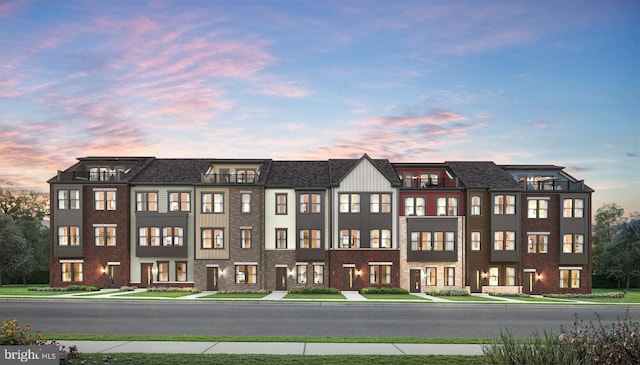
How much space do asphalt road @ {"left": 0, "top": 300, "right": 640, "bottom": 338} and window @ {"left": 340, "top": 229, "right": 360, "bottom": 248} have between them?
13.5 metres

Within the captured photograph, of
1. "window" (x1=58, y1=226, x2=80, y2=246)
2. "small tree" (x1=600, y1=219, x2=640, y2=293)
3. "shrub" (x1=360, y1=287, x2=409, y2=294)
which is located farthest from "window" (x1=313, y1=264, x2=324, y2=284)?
"small tree" (x1=600, y1=219, x2=640, y2=293)

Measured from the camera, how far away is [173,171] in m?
47.8

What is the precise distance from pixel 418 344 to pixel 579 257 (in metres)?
36.7

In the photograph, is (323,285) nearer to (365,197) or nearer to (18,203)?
(365,197)

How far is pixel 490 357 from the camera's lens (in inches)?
439

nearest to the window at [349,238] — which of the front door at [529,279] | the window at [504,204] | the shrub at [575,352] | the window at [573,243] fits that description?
the window at [504,204]

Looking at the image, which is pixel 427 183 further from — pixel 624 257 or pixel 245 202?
pixel 624 257

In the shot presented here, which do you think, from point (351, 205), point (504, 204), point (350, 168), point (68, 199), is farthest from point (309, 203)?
point (68, 199)

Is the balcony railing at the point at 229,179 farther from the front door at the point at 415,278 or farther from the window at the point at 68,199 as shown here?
the front door at the point at 415,278

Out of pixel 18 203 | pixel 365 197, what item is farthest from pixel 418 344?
pixel 18 203

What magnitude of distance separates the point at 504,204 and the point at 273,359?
37.1m

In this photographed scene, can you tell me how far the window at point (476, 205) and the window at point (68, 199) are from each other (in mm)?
35475

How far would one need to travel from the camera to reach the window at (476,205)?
45.8 m

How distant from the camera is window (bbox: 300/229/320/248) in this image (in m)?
45.3
